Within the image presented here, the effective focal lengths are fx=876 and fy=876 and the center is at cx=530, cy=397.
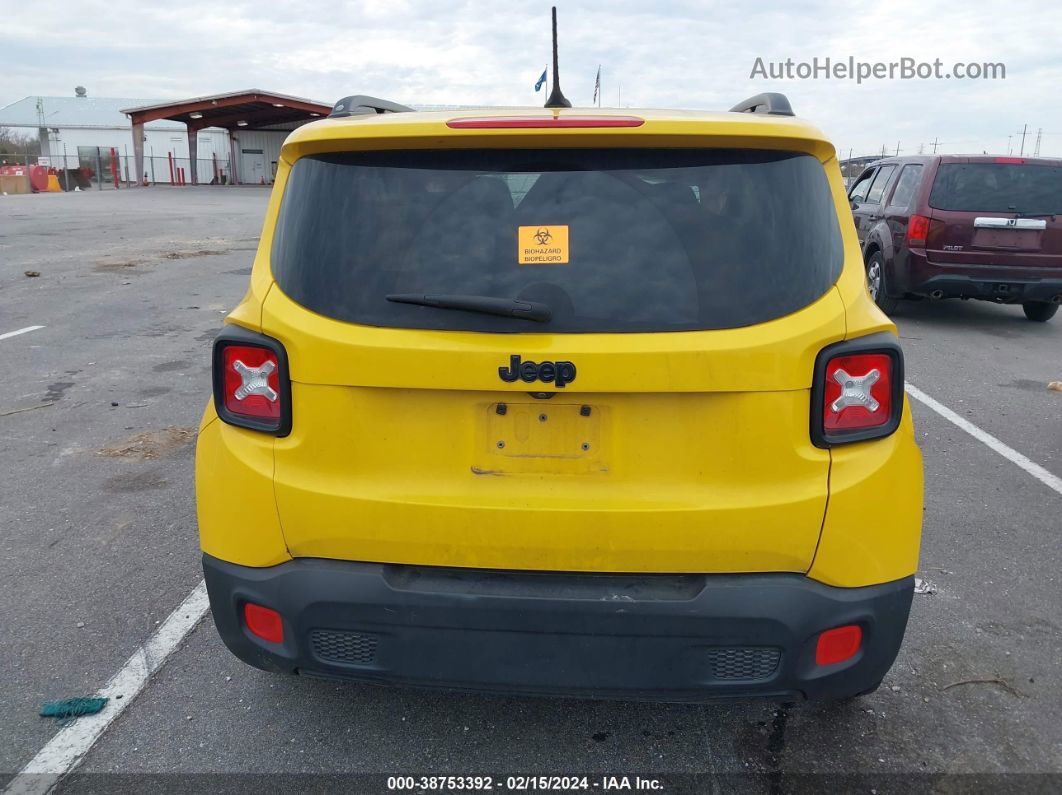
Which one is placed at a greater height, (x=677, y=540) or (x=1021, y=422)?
(x=677, y=540)

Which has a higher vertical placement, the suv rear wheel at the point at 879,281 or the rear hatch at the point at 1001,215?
the rear hatch at the point at 1001,215

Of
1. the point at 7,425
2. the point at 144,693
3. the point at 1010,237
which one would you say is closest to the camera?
the point at 144,693

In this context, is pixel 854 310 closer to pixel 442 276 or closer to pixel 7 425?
pixel 442 276

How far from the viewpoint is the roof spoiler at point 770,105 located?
2689mm

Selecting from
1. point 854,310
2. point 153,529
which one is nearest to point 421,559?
point 854,310

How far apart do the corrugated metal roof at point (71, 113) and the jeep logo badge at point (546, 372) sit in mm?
67649

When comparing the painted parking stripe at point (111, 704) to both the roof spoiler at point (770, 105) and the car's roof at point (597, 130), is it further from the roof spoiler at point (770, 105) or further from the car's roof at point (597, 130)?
the roof spoiler at point (770, 105)

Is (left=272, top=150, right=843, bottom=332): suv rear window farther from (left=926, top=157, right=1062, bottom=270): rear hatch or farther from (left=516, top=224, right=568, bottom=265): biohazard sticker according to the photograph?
(left=926, top=157, right=1062, bottom=270): rear hatch

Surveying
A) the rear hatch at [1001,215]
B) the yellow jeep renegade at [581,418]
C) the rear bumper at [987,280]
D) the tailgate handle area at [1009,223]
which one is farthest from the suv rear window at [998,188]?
the yellow jeep renegade at [581,418]

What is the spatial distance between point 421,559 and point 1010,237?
364 inches

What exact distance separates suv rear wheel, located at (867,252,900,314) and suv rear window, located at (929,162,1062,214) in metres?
1.04

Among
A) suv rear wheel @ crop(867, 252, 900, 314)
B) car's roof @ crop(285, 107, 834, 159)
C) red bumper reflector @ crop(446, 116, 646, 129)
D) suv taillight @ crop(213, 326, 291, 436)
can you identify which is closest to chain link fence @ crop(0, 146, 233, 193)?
suv rear wheel @ crop(867, 252, 900, 314)

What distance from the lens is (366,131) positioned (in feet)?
7.46

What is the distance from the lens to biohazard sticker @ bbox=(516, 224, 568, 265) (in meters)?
2.23
